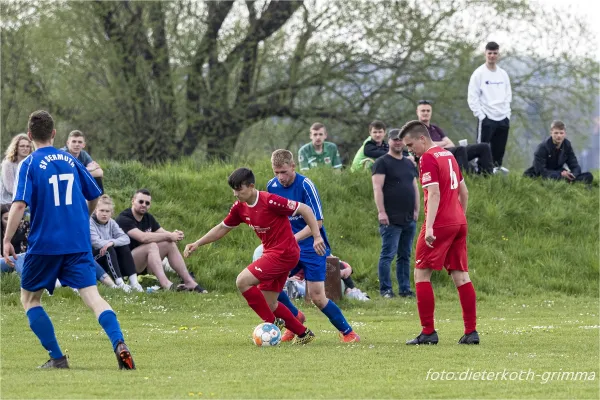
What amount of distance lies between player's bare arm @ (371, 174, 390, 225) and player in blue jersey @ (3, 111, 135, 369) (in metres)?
7.34

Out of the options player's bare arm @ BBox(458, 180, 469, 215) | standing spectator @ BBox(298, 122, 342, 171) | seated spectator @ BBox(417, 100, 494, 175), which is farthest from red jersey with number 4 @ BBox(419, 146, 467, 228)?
standing spectator @ BBox(298, 122, 342, 171)

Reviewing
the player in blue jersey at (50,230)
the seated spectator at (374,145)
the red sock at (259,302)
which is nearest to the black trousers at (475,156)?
the seated spectator at (374,145)

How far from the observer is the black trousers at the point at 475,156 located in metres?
19.2

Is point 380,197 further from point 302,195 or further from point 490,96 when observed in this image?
point 490,96

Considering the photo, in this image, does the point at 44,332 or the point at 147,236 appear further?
the point at 147,236

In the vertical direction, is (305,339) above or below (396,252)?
below

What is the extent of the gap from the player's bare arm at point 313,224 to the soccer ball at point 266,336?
934 mm

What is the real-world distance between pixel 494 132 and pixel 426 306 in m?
10.3

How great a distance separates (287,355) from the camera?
29.8ft

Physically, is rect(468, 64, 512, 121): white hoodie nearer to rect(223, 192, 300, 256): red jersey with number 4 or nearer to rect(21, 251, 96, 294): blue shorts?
rect(223, 192, 300, 256): red jersey with number 4

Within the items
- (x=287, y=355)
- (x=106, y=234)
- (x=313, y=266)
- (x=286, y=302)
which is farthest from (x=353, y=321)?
(x=106, y=234)

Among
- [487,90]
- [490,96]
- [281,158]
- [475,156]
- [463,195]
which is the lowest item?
[463,195]

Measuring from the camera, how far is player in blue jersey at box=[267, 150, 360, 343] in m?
10.2

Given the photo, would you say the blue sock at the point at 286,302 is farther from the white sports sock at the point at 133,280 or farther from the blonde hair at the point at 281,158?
the white sports sock at the point at 133,280
